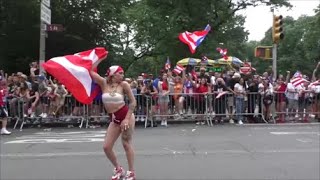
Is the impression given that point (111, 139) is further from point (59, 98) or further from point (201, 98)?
point (201, 98)

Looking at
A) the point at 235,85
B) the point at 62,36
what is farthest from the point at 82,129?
the point at 62,36

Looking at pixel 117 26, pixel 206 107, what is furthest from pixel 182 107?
pixel 117 26

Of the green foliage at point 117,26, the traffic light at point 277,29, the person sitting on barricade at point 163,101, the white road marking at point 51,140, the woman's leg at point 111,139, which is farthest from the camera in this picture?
the green foliage at point 117,26

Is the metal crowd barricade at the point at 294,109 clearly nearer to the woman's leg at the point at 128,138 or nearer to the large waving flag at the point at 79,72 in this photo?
the large waving flag at the point at 79,72

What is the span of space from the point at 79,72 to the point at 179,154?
3135 millimetres

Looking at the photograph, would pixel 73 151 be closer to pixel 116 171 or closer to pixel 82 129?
pixel 116 171

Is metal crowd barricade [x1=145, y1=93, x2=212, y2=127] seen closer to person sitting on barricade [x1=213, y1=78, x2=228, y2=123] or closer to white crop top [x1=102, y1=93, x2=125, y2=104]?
person sitting on barricade [x1=213, y1=78, x2=228, y2=123]

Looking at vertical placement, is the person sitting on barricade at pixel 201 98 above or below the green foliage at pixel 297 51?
below

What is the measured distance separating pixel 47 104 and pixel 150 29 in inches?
875

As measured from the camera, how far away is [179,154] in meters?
11.1

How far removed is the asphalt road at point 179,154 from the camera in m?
9.05

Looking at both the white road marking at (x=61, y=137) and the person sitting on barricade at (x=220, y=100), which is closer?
the white road marking at (x=61, y=137)

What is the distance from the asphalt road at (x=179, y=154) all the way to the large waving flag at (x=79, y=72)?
133cm

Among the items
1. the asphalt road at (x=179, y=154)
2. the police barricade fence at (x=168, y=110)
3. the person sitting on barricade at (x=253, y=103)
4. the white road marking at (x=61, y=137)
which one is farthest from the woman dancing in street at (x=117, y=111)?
the person sitting on barricade at (x=253, y=103)
